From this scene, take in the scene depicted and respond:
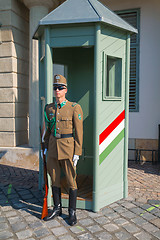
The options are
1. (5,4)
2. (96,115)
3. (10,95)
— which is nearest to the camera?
(96,115)

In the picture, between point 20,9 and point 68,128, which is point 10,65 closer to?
point 20,9

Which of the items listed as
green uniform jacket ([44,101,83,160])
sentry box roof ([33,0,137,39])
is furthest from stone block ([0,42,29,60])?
green uniform jacket ([44,101,83,160])

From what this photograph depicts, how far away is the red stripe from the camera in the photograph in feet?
12.5

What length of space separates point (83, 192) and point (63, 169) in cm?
92

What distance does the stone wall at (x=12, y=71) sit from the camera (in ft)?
21.2

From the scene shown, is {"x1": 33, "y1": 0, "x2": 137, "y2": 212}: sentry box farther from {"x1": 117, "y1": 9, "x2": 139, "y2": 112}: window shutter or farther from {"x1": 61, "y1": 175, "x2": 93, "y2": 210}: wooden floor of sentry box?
{"x1": 117, "y1": 9, "x2": 139, "y2": 112}: window shutter

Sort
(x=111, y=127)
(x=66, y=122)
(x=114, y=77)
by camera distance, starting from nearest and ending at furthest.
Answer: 1. (x=66, y=122)
2. (x=111, y=127)
3. (x=114, y=77)

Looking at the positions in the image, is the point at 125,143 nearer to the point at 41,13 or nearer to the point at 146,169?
the point at 146,169

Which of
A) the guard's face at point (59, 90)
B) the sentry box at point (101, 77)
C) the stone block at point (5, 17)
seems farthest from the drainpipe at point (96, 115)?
the stone block at point (5, 17)

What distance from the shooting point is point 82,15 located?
3523 millimetres

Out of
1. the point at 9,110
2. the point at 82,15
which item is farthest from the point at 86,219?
the point at 9,110

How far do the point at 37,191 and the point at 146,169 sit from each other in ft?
9.41

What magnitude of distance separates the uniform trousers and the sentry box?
41cm

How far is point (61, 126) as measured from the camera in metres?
3.41
